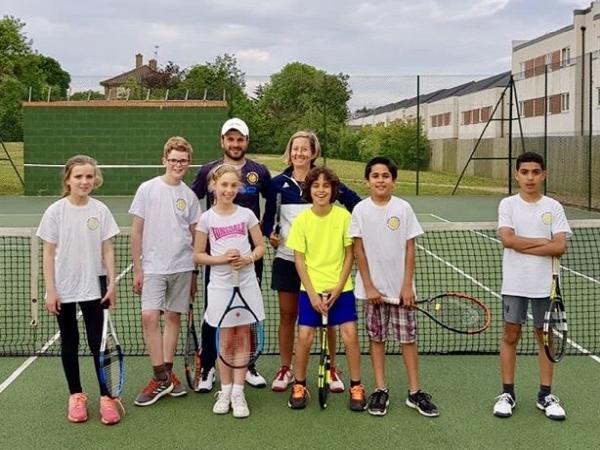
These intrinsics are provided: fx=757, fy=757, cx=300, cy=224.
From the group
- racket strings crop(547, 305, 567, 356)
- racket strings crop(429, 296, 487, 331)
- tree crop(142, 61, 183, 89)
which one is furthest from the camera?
tree crop(142, 61, 183, 89)

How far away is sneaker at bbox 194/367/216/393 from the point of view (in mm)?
4613

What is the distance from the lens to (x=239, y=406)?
418cm

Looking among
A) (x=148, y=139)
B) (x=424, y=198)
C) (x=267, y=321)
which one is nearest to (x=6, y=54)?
(x=148, y=139)

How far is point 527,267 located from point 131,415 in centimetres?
233

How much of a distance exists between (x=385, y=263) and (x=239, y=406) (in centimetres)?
113

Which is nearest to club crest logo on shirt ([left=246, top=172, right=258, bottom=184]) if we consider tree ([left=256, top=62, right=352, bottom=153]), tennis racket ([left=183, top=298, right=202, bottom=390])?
tennis racket ([left=183, top=298, right=202, bottom=390])

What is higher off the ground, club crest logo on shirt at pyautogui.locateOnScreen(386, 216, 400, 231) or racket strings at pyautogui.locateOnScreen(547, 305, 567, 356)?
club crest logo on shirt at pyautogui.locateOnScreen(386, 216, 400, 231)

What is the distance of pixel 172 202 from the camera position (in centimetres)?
437

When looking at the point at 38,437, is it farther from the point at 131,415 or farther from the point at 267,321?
the point at 267,321

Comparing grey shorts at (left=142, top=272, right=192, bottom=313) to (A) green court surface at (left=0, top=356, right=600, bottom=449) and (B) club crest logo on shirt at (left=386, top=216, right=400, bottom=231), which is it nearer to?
(A) green court surface at (left=0, top=356, right=600, bottom=449)

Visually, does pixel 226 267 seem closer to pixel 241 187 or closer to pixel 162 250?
pixel 162 250

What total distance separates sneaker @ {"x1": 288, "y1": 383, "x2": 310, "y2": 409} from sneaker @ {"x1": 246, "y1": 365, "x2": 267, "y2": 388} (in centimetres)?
43

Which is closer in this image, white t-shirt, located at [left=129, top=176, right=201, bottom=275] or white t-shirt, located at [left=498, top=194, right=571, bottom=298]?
white t-shirt, located at [left=498, top=194, right=571, bottom=298]

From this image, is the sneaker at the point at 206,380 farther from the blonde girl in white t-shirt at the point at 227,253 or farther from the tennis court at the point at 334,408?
the blonde girl in white t-shirt at the point at 227,253
